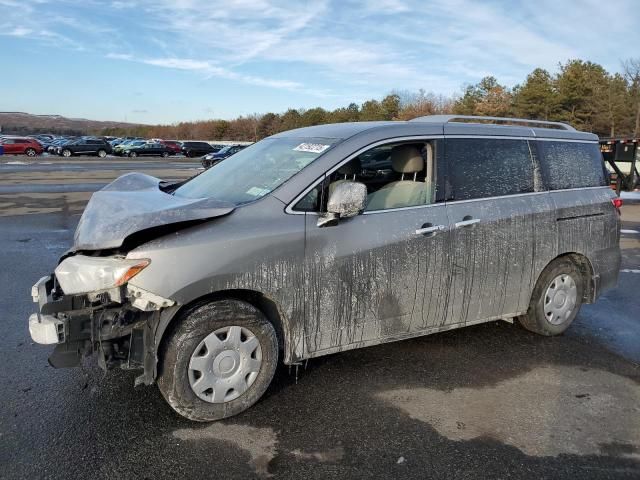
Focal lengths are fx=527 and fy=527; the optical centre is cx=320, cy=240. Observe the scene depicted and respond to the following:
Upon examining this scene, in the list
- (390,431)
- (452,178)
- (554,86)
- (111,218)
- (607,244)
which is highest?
(554,86)

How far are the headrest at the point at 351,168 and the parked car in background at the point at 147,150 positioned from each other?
49967mm

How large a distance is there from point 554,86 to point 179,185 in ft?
182

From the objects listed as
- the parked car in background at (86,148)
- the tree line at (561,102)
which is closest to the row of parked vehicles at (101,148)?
the parked car in background at (86,148)

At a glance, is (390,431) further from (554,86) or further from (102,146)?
(554,86)

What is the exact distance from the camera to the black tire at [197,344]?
10.3 feet

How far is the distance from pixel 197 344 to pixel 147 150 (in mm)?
51645

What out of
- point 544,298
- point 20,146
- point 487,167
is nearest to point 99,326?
point 487,167

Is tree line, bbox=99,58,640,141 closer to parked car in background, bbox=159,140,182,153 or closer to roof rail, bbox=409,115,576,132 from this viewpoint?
parked car in background, bbox=159,140,182,153

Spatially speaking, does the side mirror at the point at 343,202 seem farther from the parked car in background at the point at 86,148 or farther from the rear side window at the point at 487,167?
the parked car in background at the point at 86,148

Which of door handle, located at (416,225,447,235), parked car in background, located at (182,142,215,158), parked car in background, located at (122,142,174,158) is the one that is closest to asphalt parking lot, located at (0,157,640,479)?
door handle, located at (416,225,447,235)

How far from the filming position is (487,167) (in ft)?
14.4

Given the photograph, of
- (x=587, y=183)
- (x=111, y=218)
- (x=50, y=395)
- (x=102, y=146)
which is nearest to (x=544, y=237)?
(x=587, y=183)

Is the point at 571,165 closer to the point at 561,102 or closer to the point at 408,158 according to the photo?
the point at 408,158

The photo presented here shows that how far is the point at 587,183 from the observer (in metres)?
5.09
